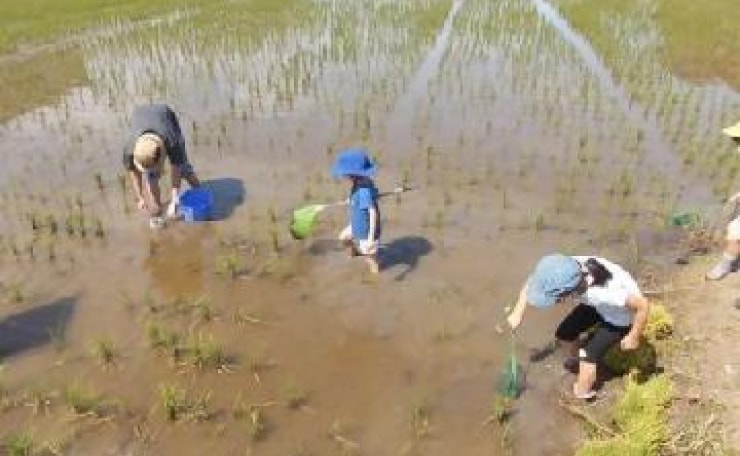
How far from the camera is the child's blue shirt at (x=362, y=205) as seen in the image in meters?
5.14

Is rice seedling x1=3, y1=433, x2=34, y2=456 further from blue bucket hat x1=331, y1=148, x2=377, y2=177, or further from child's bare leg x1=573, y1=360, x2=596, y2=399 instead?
child's bare leg x1=573, y1=360, x2=596, y2=399

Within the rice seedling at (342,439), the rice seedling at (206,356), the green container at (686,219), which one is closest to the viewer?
the rice seedling at (342,439)

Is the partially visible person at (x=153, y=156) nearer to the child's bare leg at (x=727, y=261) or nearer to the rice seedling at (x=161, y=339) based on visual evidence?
the rice seedling at (x=161, y=339)

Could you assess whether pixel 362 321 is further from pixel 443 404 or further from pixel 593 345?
pixel 593 345

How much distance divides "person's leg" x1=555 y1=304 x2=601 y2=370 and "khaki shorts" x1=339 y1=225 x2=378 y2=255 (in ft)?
4.77

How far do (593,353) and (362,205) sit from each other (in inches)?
71.8

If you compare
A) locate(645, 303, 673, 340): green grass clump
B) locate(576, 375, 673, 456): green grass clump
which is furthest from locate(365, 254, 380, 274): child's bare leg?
locate(576, 375, 673, 456): green grass clump

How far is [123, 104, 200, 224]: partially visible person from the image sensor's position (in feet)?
18.8

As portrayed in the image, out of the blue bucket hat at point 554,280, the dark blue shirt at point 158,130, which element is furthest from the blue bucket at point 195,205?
the blue bucket hat at point 554,280

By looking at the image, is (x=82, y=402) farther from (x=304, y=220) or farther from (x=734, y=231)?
(x=734, y=231)

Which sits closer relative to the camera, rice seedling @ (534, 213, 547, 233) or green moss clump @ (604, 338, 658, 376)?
green moss clump @ (604, 338, 658, 376)

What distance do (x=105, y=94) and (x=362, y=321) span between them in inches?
235

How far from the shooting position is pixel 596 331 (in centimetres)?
420

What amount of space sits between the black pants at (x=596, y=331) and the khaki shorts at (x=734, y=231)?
1458mm
